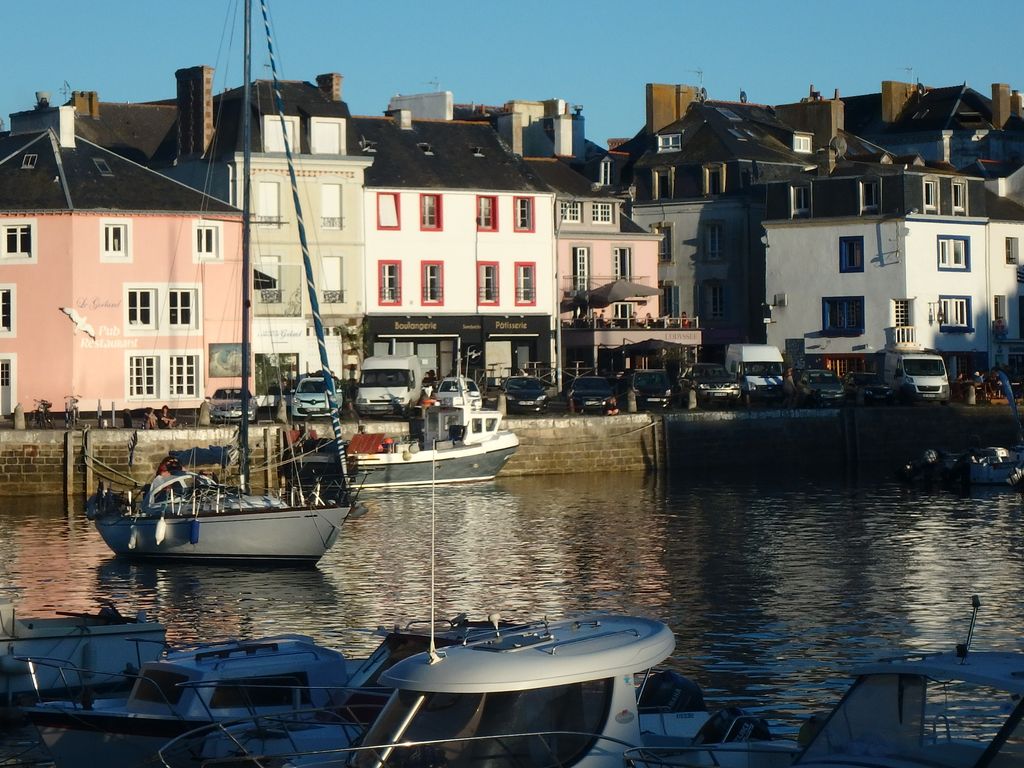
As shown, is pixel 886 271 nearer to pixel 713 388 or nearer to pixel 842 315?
pixel 842 315

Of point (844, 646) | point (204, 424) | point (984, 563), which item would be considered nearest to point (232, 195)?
point (204, 424)

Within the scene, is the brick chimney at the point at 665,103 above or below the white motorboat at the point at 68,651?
above

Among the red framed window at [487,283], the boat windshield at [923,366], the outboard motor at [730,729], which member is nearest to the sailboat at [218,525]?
the outboard motor at [730,729]

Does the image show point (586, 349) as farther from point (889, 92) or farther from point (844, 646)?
point (844, 646)

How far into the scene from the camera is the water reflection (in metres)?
28.0

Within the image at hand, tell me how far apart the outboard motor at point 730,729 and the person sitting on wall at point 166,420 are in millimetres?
39582

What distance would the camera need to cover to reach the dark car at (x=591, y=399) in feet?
205

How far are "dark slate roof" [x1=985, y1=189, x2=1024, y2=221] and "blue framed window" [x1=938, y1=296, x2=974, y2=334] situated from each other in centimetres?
481

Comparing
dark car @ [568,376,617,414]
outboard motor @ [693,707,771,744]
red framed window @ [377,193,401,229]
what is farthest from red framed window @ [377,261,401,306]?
outboard motor @ [693,707,771,744]

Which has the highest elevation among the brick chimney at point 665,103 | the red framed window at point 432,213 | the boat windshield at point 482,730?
the brick chimney at point 665,103

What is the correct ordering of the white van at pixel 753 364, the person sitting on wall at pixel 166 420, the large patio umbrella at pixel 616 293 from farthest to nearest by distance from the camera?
the large patio umbrella at pixel 616 293, the white van at pixel 753 364, the person sitting on wall at pixel 166 420

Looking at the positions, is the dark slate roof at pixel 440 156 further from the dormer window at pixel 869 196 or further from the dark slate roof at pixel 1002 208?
the dark slate roof at pixel 1002 208

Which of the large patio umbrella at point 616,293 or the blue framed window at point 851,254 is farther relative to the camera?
the blue framed window at point 851,254

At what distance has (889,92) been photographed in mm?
97938
